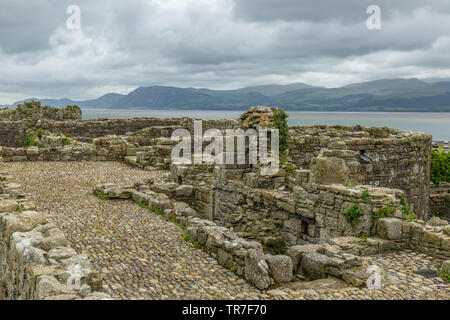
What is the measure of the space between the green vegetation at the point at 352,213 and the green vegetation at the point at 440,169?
1902 cm

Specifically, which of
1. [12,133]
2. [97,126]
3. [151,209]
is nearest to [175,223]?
[151,209]

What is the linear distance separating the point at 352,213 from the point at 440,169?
65.2 feet

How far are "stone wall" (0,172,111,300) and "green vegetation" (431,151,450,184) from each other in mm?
23905

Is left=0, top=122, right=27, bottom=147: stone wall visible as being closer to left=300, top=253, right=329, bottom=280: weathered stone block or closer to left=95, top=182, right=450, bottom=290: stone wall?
left=95, top=182, right=450, bottom=290: stone wall

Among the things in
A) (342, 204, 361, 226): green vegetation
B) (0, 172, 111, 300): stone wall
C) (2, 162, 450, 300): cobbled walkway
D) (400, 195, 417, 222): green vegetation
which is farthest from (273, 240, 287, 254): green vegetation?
(0, 172, 111, 300): stone wall

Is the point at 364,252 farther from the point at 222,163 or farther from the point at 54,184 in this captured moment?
the point at 54,184

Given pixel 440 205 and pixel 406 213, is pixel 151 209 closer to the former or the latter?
pixel 406 213

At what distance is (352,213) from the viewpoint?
28.3ft

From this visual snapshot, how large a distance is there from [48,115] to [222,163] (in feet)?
73.2

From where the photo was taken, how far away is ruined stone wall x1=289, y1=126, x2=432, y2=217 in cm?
1505

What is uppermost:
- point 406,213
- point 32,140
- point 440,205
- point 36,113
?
point 36,113

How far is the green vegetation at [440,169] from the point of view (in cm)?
2508

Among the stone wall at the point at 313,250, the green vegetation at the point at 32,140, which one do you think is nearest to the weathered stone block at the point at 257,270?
the stone wall at the point at 313,250
